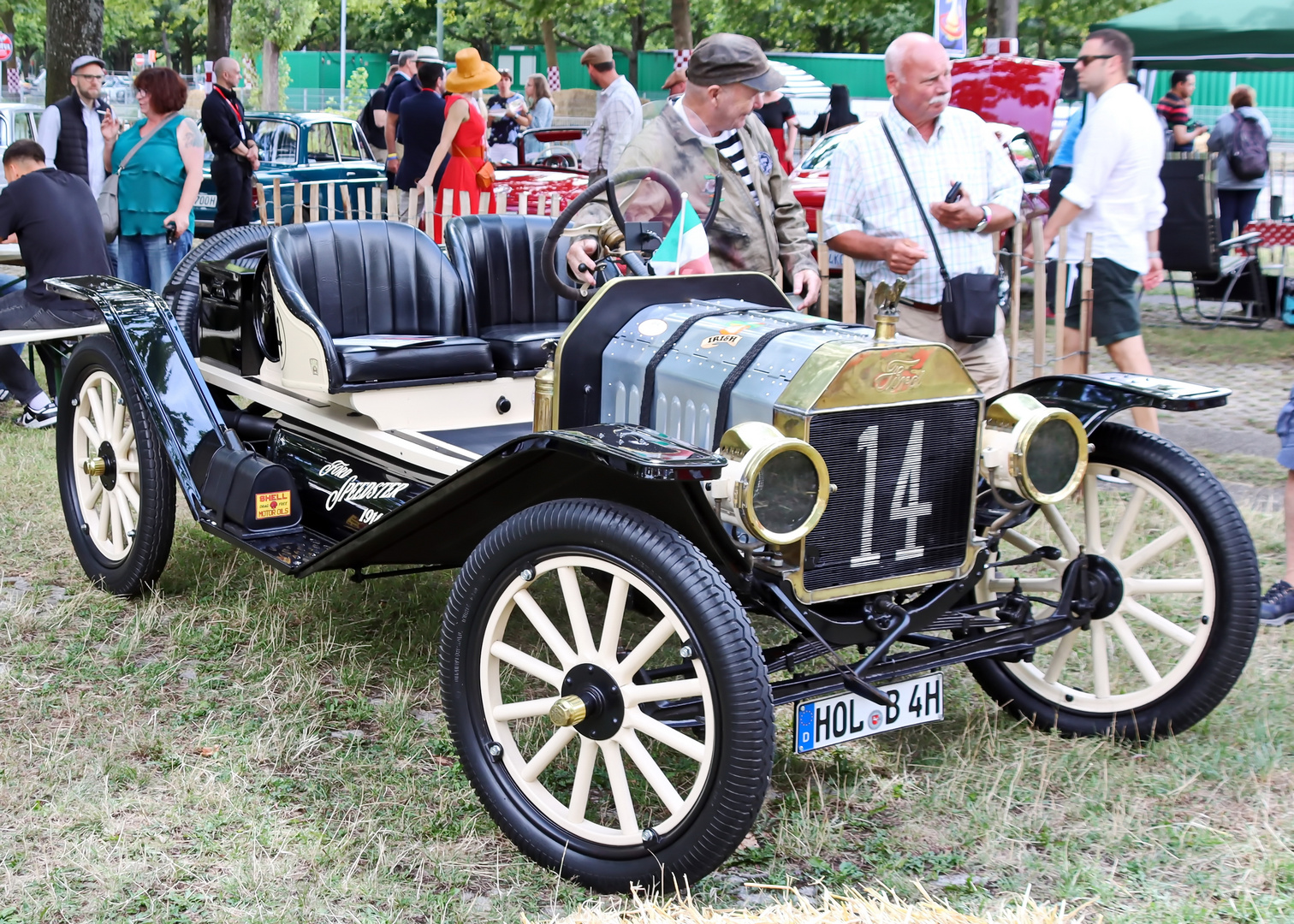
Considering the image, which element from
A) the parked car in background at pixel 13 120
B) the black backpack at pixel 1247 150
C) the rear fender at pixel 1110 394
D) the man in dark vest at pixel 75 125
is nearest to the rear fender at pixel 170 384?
the rear fender at pixel 1110 394

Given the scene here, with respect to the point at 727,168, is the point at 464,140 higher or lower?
higher

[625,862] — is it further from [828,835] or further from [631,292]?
[631,292]

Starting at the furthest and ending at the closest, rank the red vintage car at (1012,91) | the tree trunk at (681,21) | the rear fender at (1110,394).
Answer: the tree trunk at (681,21)
the red vintage car at (1012,91)
the rear fender at (1110,394)

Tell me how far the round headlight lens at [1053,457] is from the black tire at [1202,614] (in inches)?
11.8

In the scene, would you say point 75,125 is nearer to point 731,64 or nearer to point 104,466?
point 104,466

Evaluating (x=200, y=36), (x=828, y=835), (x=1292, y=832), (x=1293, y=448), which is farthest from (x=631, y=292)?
(x=200, y=36)

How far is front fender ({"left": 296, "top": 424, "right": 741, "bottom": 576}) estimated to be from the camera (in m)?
2.75

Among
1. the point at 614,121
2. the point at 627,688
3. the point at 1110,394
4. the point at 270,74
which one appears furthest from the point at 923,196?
the point at 270,74

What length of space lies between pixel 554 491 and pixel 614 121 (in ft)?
24.1

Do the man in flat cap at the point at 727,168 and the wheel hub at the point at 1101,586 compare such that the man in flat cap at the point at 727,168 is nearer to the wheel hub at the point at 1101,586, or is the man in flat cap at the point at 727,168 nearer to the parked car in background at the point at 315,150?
the wheel hub at the point at 1101,586

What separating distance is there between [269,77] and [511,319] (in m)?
40.9

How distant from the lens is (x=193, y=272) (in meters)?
5.35

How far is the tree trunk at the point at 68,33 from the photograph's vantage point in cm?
1245

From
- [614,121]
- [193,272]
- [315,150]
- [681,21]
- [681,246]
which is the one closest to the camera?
[681,246]
